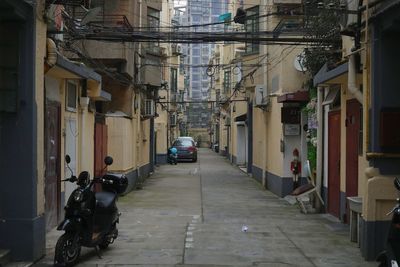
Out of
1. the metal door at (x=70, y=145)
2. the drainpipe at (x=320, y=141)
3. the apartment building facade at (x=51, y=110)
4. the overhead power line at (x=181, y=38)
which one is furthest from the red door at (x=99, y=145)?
the drainpipe at (x=320, y=141)

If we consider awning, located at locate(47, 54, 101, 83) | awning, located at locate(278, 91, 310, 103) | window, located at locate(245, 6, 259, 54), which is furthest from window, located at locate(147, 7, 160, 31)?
awning, located at locate(47, 54, 101, 83)

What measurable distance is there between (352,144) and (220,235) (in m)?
3.30

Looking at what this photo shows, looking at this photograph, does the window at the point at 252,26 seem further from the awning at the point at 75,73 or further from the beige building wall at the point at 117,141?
the awning at the point at 75,73

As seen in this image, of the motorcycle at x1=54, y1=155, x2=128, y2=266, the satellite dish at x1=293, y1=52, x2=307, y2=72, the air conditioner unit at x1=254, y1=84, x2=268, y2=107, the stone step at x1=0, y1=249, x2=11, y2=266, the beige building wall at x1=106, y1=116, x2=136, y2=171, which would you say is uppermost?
the satellite dish at x1=293, y1=52, x2=307, y2=72

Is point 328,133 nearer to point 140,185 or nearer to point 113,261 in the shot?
point 113,261

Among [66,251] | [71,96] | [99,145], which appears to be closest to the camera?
[66,251]

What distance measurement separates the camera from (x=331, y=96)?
43.5ft

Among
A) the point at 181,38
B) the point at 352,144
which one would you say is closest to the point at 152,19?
the point at 181,38

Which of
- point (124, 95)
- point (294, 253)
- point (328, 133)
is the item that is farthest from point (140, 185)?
point (294, 253)

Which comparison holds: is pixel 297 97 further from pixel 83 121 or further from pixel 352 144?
pixel 83 121

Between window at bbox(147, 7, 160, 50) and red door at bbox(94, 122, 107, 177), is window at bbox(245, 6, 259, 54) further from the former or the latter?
red door at bbox(94, 122, 107, 177)

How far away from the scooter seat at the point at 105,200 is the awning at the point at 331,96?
5.99 m

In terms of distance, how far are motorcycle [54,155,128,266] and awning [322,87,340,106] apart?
577cm

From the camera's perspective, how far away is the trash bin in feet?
30.4
